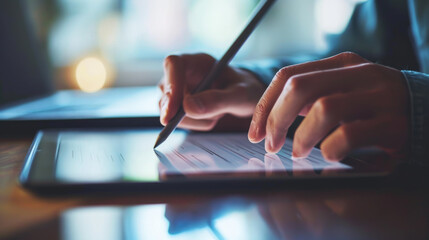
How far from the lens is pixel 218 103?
437mm

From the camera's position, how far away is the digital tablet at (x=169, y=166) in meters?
0.24

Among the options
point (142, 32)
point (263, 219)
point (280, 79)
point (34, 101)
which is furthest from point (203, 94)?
point (142, 32)

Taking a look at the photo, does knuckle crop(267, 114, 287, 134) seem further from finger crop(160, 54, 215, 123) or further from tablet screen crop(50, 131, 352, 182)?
finger crop(160, 54, 215, 123)

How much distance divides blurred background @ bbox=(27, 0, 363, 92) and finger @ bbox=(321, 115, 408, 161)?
1.75 meters

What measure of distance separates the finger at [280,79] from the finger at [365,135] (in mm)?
59

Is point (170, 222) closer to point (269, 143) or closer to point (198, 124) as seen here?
point (269, 143)

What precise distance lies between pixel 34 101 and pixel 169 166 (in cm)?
63

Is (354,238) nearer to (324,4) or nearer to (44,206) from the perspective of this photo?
(44,206)

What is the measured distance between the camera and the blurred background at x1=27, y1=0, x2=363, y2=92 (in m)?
2.00

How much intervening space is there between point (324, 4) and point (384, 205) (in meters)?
1.78

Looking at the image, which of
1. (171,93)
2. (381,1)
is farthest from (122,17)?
(171,93)

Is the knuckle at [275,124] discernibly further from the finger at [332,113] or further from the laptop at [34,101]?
the laptop at [34,101]

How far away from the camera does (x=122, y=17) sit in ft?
6.81

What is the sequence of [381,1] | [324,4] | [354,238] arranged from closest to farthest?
[354,238]
[381,1]
[324,4]
